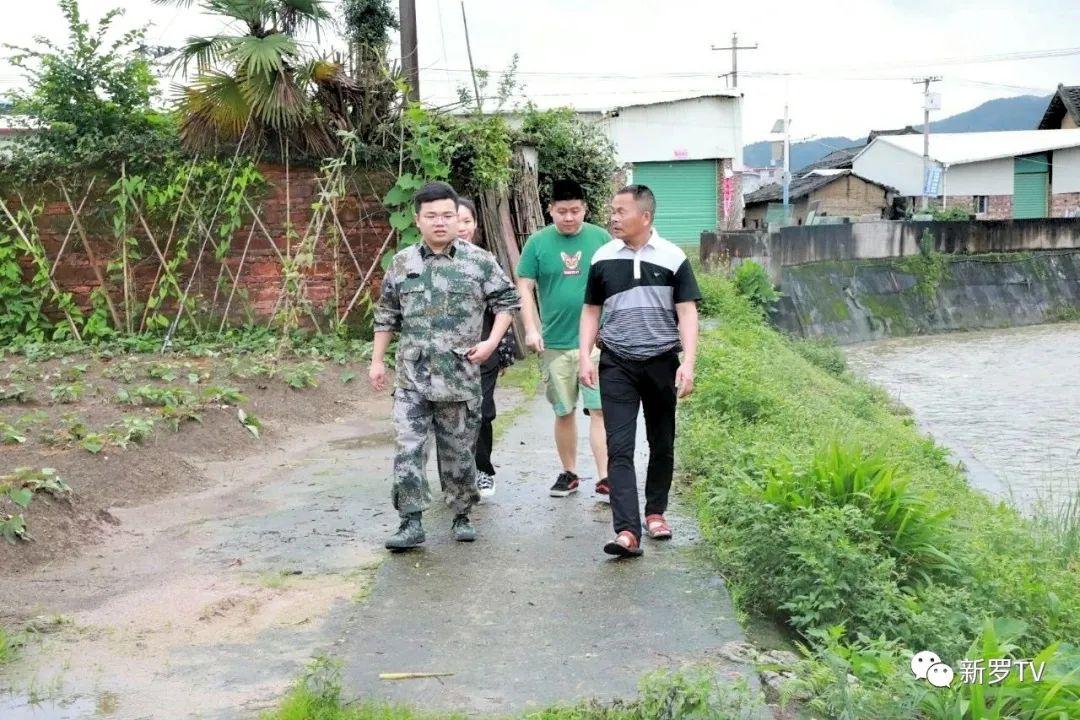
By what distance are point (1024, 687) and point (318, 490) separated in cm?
488

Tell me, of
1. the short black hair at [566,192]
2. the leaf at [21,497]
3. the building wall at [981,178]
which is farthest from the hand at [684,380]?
the building wall at [981,178]

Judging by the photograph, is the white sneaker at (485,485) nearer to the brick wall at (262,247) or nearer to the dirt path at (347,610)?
the dirt path at (347,610)

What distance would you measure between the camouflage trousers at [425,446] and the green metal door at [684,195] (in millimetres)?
34677

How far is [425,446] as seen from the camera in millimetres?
6191

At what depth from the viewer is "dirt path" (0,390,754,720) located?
4.28 metres

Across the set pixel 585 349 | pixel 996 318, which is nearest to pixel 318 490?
pixel 585 349

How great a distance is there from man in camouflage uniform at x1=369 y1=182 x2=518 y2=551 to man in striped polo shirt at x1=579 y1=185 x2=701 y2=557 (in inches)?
22.2

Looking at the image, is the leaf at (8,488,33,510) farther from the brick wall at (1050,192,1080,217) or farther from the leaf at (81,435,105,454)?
the brick wall at (1050,192,1080,217)

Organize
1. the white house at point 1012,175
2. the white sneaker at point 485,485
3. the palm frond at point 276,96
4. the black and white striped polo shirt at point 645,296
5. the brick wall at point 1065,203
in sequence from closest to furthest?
the black and white striped polo shirt at point 645,296
the white sneaker at point 485,485
the palm frond at point 276,96
the brick wall at point 1065,203
the white house at point 1012,175

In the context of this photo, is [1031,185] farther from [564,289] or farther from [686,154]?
[564,289]

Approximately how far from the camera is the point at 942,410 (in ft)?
52.9

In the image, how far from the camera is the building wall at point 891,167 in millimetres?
48150

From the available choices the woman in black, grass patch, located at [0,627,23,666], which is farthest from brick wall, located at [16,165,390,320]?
grass patch, located at [0,627,23,666]

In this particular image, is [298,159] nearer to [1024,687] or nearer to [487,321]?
[487,321]
